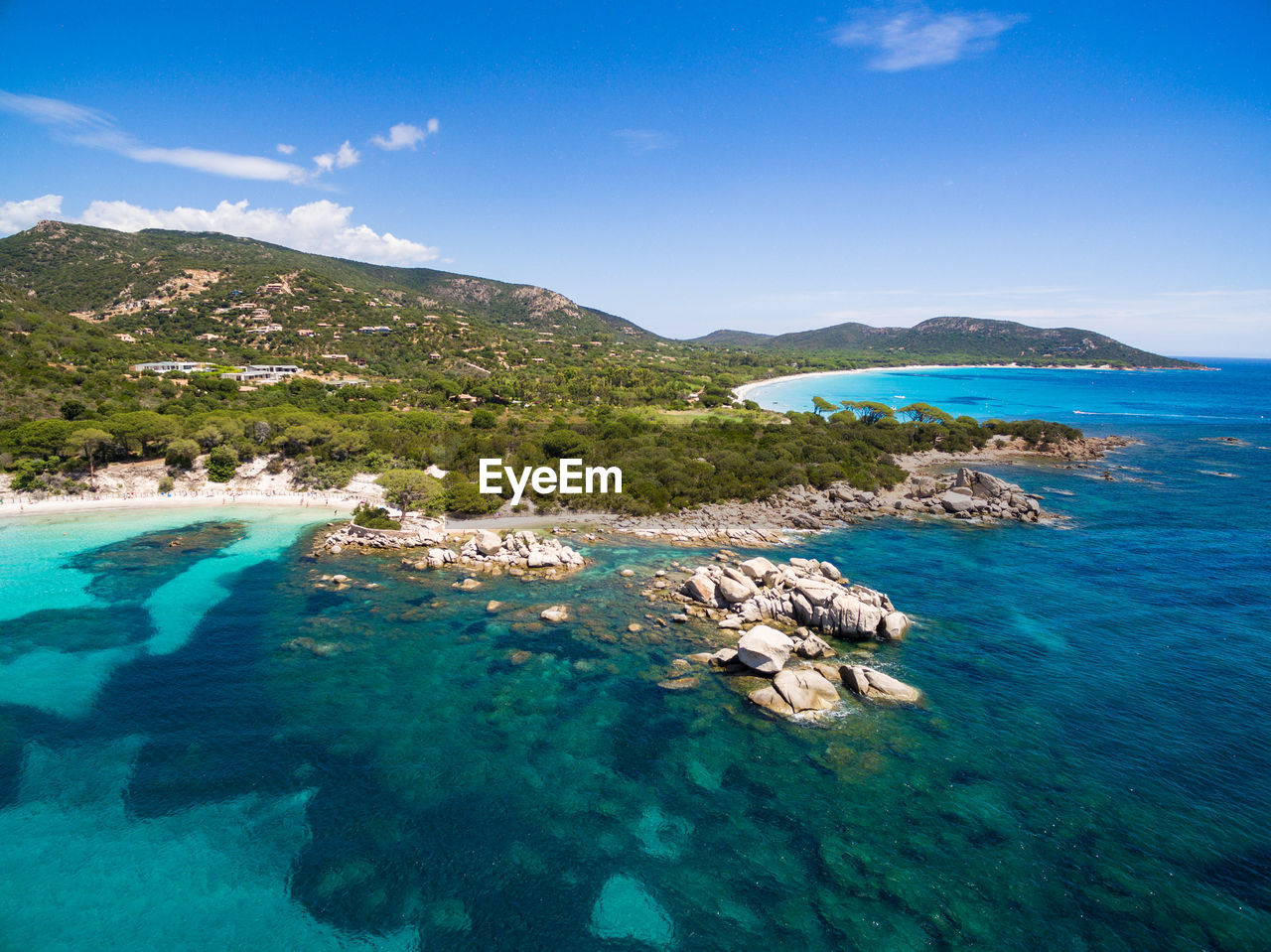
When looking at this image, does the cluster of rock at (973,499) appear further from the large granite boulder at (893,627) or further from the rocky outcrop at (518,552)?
the rocky outcrop at (518,552)

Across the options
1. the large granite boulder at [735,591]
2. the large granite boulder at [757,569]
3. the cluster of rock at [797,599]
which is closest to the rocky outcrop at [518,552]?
the cluster of rock at [797,599]

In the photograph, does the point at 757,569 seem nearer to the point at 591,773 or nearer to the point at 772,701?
the point at 772,701

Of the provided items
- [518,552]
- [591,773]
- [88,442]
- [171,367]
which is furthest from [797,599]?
[171,367]

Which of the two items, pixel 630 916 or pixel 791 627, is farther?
pixel 791 627

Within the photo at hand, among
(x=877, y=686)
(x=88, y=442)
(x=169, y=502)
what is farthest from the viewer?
(x=88, y=442)

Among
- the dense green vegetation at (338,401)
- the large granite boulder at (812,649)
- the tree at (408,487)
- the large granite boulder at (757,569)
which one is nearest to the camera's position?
the large granite boulder at (812,649)

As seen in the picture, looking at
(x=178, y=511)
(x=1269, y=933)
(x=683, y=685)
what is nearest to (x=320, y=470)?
(x=178, y=511)

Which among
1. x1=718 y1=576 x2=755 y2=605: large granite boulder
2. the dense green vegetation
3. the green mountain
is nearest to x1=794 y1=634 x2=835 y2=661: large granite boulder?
x1=718 y1=576 x2=755 y2=605: large granite boulder

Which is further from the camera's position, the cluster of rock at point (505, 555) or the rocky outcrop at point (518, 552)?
the rocky outcrop at point (518, 552)

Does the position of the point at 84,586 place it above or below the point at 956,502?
below
